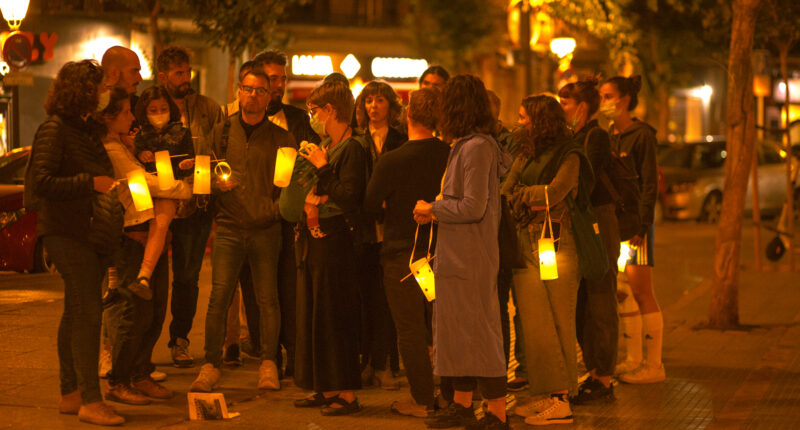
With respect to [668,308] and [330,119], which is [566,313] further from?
[668,308]

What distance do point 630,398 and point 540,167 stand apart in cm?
180

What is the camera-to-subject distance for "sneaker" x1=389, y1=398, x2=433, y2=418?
7.25 metres

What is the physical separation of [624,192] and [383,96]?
1777 millimetres

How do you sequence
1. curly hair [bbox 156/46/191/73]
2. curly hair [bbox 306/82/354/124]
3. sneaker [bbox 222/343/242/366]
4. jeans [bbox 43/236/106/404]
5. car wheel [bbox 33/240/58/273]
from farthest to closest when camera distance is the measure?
car wheel [bbox 33/240/58/273] → sneaker [bbox 222/343/242/366] → curly hair [bbox 156/46/191/73] → curly hair [bbox 306/82/354/124] → jeans [bbox 43/236/106/404]

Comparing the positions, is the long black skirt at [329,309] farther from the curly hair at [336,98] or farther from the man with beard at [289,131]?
the man with beard at [289,131]

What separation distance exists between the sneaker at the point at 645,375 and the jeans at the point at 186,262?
10.5 feet

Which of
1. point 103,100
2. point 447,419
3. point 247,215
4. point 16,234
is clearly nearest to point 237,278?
point 247,215

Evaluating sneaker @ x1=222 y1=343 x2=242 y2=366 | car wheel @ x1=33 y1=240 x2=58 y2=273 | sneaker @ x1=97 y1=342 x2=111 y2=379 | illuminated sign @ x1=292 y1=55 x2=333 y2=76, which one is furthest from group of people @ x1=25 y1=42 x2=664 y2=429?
illuminated sign @ x1=292 y1=55 x2=333 y2=76

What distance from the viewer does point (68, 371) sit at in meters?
6.95

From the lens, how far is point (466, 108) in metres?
6.51

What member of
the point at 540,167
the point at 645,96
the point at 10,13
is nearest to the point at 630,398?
the point at 540,167

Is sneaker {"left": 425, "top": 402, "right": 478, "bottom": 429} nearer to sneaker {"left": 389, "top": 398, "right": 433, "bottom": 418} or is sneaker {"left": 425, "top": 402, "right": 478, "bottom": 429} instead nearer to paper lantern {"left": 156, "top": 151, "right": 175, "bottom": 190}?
sneaker {"left": 389, "top": 398, "right": 433, "bottom": 418}

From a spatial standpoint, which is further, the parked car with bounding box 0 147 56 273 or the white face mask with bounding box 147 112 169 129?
the parked car with bounding box 0 147 56 273

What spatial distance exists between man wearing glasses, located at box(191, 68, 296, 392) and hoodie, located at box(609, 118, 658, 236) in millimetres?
2429
